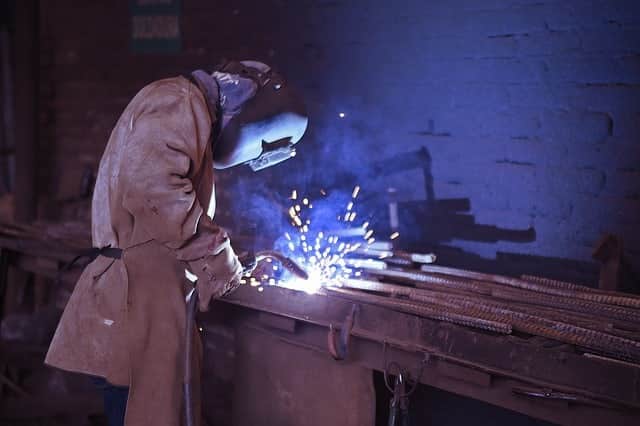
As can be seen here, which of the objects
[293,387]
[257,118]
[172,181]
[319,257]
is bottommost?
[293,387]

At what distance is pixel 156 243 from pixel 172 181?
1.14 ft

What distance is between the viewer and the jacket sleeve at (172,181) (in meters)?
2.72

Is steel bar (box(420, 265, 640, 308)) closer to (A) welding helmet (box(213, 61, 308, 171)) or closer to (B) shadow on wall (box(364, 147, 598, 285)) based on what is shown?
(B) shadow on wall (box(364, 147, 598, 285))

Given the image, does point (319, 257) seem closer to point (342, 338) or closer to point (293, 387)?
point (293, 387)

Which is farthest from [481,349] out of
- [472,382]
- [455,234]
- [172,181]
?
[455,234]

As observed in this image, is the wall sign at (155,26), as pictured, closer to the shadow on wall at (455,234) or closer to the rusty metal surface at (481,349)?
the shadow on wall at (455,234)

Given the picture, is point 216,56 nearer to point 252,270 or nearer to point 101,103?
point 101,103

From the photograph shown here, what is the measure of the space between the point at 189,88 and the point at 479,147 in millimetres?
2209

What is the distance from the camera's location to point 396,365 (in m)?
2.94

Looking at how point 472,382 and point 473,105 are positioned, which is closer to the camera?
point 472,382

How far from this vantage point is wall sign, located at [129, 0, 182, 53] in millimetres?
6082

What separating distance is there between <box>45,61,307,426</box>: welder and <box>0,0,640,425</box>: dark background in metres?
1.50

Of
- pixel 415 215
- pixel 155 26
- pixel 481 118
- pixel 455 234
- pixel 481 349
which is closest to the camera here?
pixel 481 349

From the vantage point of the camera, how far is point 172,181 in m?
2.71
